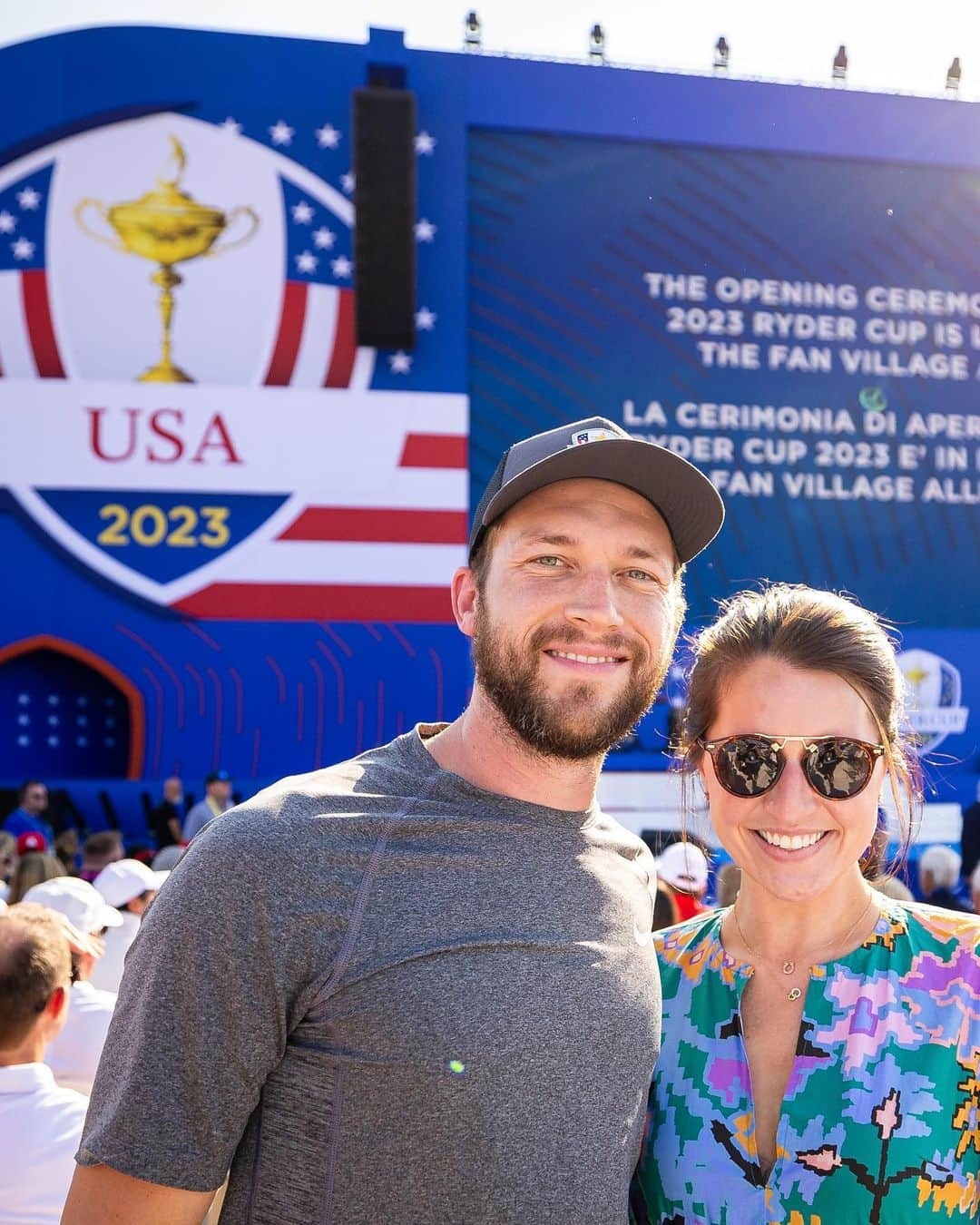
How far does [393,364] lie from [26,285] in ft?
10.1

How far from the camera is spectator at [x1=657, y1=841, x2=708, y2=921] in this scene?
494 centimetres

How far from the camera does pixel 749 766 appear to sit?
5.88 ft

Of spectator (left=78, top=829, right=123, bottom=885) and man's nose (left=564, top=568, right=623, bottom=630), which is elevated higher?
man's nose (left=564, top=568, right=623, bottom=630)

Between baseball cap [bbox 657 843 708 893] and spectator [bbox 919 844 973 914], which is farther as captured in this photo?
spectator [bbox 919 844 973 914]

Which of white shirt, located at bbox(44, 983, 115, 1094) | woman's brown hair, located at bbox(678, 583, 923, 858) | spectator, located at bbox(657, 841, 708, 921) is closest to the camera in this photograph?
woman's brown hair, located at bbox(678, 583, 923, 858)

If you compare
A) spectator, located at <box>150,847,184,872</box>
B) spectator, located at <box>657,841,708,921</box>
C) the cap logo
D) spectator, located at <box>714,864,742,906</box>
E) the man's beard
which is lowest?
spectator, located at <box>150,847,184,872</box>

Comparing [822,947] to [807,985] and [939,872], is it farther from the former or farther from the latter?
[939,872]

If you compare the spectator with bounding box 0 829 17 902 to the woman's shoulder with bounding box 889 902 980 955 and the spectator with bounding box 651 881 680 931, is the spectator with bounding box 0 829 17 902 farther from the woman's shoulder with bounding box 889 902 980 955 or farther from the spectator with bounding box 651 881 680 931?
the woman's shoulder with bounding box 889 902 980 955

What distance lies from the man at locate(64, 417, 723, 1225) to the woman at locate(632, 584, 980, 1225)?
147 millimetres

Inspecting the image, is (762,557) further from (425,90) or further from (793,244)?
(425,90)

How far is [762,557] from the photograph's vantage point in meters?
10.8

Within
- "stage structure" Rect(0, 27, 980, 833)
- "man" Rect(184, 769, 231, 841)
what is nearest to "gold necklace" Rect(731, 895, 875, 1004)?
"man" Rect(184, 769, 231, 841)

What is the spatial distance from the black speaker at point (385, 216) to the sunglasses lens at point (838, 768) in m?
8.90

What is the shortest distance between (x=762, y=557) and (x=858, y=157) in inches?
149
